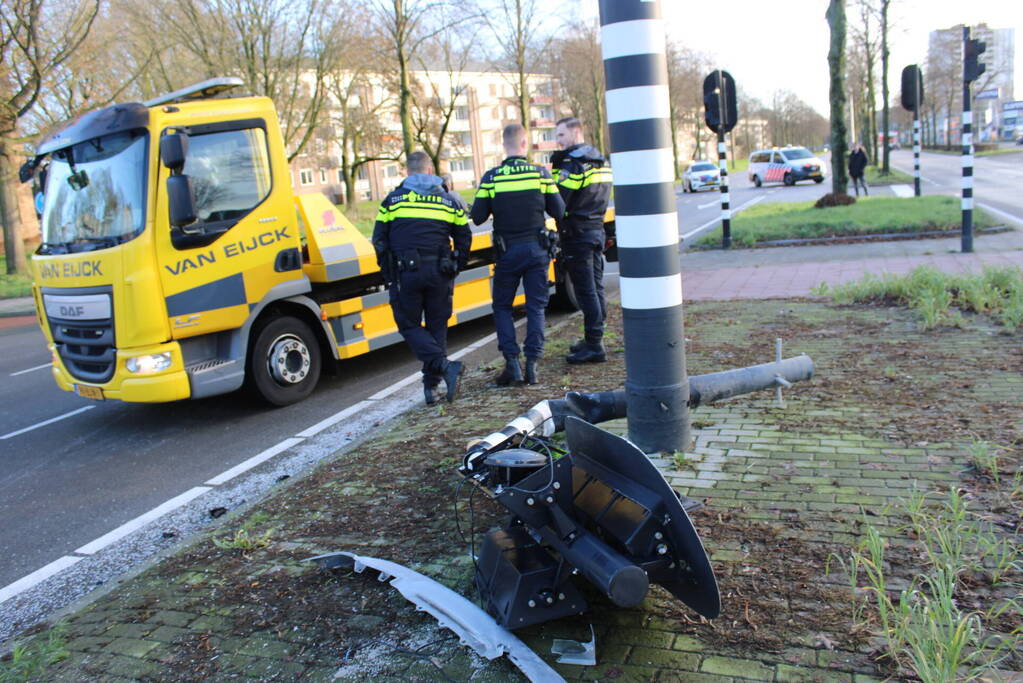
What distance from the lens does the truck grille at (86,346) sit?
20.2 feet

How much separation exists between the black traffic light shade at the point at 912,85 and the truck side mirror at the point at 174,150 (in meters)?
17.5

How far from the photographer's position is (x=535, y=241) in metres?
6.59

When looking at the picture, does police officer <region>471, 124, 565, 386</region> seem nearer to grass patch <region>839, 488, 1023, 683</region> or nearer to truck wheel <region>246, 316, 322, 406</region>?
truck wheel <region>246, 316, 322, 406</region>

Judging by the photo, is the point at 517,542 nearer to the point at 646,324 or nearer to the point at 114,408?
the point at 646,324

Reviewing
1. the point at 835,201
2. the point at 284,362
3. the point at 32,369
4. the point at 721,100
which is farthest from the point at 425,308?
the point at 835,201

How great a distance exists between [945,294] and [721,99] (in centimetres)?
770

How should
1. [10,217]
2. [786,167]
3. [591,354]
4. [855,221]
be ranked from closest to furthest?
1. [591,354]
2. [855,221]
3. [10,217]
4. [786,167]

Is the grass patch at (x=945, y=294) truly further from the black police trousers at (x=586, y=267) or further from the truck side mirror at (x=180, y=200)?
the truck side mirror at (x=180, y=200)

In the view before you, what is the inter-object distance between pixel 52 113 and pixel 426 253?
23.2 metres

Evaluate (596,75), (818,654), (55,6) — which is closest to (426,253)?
(818,654)

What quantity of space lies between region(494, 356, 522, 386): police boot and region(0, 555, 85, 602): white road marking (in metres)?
3.39

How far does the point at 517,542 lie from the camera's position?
9.32 feet

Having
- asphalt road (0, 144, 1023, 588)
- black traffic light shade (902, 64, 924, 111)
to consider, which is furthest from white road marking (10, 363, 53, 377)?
black traffic light shade (902, 64, 924, 111)

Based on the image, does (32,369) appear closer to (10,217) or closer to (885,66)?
(10,217)
